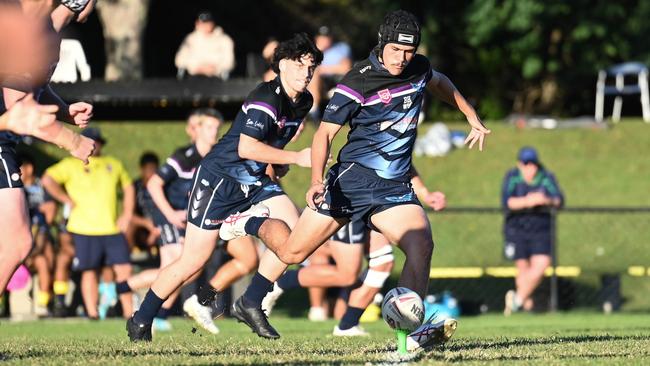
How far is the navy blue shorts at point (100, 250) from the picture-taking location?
1489cm

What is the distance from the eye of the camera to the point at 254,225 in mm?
9258

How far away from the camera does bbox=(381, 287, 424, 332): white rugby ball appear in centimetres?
736

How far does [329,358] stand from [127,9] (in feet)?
74.3

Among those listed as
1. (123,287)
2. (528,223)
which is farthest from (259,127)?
(528,223)

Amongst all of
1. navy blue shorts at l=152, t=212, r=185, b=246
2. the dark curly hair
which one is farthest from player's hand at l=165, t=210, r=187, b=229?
the dark curly hair

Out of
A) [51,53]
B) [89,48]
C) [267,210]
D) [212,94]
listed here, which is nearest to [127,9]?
[89,48]

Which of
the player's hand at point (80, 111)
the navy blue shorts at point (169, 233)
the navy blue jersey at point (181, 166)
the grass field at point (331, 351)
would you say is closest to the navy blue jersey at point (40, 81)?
the player's hand at point (80, 111)

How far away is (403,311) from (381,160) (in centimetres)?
131

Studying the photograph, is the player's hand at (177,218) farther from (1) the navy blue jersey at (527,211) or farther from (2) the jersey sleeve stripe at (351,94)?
(1) the navy blue jersey at (527,211)

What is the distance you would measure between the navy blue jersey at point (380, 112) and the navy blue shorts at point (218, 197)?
146cm

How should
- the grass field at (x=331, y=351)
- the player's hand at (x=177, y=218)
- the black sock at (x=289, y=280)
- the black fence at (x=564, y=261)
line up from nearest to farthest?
the grass field at (x=331, y=351)
the black sock at (x=289, y=280)
the player's hand at (x=177, y=218)
the black fence at (x=564, y=261)

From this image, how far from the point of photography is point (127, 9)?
95.8 feet

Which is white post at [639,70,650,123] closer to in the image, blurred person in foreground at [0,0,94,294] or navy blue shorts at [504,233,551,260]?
navy blue shorts at [504,233,551,260]

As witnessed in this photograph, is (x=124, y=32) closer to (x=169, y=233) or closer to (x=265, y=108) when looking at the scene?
(x=169, y=233)
